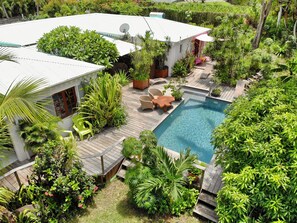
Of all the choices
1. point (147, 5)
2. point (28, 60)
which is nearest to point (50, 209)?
point (28, 60)

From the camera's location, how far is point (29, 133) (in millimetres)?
9070

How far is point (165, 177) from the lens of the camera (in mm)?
7742

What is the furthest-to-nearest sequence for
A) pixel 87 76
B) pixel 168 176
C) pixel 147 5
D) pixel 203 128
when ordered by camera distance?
1. pixel 147 5
2. pixel 203 128
3. pixel 87 76
4. pixel 168 176

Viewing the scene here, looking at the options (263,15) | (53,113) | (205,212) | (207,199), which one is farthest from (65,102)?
(263,15)

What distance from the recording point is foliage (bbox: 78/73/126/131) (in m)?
11.6

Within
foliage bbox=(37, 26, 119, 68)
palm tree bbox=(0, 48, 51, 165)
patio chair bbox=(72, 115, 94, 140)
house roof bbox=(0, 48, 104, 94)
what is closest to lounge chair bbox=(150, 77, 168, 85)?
foliage bbox=(37, 26, 119, 68)

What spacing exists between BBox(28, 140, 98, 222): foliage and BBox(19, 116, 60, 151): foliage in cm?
147

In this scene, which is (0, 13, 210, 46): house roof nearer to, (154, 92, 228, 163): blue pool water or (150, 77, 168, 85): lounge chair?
(150, 77, 168, 85): lounge chair

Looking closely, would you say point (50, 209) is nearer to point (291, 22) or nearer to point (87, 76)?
point (87, 76)

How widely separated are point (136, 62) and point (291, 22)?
1013 inches

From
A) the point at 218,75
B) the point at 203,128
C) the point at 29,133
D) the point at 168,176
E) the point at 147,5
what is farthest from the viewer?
the point at 147,5

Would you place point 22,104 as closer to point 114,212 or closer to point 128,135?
point 114,212

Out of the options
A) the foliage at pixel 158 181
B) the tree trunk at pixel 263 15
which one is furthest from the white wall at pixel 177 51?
the foliage at pixel 158 181

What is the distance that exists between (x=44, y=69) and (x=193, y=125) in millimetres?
9265
